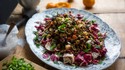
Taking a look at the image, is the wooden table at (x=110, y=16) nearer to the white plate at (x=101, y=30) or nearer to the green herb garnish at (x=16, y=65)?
the white plate at (x=101, y=30)

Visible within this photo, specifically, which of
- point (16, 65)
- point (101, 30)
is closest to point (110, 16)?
point (101, 30)

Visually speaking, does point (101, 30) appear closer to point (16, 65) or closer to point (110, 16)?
point (110, 16)

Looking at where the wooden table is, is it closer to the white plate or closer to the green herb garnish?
the white plate

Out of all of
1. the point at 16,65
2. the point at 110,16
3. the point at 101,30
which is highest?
the point at 110,16

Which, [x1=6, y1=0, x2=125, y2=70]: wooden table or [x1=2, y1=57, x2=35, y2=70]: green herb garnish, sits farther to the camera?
[x1=6, y1=0, x2=125, y2=70]: wooden table

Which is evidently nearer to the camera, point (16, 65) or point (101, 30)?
point (16, 65)

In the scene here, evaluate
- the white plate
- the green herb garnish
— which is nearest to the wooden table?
the white plate

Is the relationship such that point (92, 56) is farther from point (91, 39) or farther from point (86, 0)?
point (86, 0)

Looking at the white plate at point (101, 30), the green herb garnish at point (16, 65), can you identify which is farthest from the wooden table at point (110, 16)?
the green herb garnish at point (16, 65)

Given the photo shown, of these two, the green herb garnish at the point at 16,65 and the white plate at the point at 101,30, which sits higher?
the white plate at the point at 101,30
